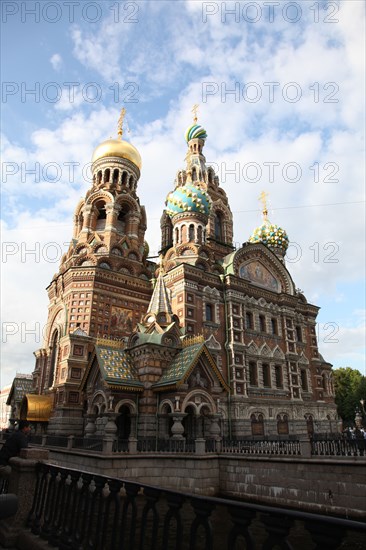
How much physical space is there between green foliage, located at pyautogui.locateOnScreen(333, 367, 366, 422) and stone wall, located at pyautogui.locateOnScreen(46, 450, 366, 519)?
3572cm

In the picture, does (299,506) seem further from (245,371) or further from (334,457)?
(245,371)

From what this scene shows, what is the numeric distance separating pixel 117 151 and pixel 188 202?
7496 mm

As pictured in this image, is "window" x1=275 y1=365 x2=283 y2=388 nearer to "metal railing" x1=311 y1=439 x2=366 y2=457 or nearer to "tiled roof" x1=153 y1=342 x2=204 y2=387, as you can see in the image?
"tiled roof" x1=153 y1=342 x2=204 y2=387

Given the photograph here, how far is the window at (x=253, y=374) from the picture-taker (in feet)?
81.3

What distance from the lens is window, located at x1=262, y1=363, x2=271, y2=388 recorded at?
25514 millimetres

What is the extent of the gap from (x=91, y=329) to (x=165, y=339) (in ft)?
21.8

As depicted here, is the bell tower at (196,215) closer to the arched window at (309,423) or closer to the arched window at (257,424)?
the arched window at (257,424)

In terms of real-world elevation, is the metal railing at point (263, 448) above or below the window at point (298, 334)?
below

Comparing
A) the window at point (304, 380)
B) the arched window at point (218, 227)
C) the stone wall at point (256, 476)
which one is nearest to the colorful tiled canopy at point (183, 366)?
the stone wall at point (256, 476)

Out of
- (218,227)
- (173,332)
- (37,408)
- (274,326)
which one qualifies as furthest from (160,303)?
(218,227)

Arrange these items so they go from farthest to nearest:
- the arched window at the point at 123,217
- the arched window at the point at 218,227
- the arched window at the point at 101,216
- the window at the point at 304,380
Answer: the arched window at the point at 218,227 → the arched window at the point at 123,217 → the arched window at the point at 101,216 → the window at the point at 304,380

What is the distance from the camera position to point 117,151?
30.6m

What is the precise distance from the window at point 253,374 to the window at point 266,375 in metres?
0.99

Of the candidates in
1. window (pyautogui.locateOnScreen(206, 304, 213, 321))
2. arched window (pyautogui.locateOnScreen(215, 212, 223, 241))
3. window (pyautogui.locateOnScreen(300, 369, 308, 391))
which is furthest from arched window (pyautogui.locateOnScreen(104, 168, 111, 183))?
window (pyautogui.locateOnScreen(300, 369, 308, 391))
